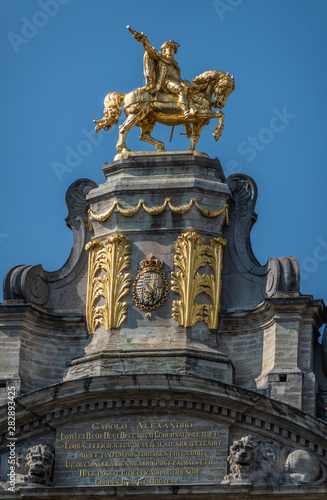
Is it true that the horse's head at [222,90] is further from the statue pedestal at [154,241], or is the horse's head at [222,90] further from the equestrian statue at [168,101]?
the statue pedestal at [154,241]

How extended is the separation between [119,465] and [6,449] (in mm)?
2478

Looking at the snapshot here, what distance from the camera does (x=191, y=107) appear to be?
157 ft

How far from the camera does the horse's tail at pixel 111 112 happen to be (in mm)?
48406

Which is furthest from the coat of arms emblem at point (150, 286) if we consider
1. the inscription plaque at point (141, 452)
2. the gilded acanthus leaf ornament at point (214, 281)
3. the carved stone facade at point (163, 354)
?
the inscription plaque at point (141, 452)

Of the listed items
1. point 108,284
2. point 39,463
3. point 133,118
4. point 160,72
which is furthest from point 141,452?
point 160,72

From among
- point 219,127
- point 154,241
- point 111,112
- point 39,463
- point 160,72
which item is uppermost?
point 160,72

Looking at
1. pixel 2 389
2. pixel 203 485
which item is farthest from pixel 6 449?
pixel 203 485

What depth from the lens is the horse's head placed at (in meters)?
48.0

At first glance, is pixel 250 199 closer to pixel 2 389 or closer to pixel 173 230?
pixel 173 230

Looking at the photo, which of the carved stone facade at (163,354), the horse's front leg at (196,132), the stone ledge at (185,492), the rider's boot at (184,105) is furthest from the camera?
the horse's front leg at (196,132)

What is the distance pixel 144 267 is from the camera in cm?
4631

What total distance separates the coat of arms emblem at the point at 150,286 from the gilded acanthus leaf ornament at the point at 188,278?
0.26m

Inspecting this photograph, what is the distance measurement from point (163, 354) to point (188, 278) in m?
2.00

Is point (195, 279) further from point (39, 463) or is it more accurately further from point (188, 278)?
point (39, 463)
